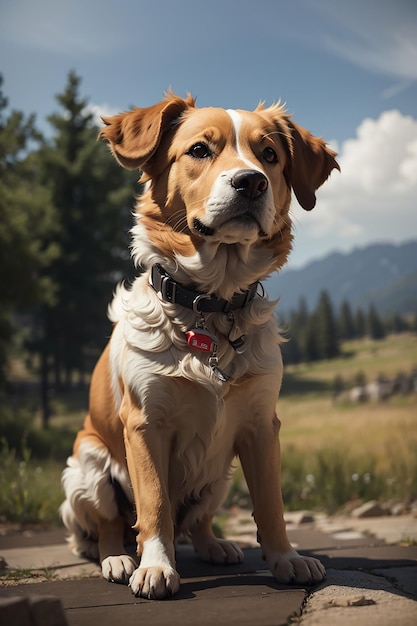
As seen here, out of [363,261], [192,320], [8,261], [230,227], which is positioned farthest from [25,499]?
[363,261]

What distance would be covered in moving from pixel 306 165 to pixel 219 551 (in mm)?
2053

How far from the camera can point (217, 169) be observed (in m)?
2.99

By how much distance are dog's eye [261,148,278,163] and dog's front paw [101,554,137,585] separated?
2032 mm

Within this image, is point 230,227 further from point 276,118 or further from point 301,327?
point 301,327

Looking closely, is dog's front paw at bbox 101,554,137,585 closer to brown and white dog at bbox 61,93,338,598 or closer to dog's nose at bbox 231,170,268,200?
brown and white dog at bbox 61,93,338,598

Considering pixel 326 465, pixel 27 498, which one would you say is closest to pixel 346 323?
pixel 326 465

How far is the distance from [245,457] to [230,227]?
3.61ft

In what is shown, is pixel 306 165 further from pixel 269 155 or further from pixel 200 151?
pixel 200 151

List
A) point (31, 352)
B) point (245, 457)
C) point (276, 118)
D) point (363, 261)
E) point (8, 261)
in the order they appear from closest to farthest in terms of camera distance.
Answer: point (245, 457), point (276, 118), point (8, 261), point (31, 352), point (363, 261)

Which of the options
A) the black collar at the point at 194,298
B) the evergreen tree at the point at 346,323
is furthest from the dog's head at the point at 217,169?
the evergreen tree at the point at 346,323

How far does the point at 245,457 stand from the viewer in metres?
3.21

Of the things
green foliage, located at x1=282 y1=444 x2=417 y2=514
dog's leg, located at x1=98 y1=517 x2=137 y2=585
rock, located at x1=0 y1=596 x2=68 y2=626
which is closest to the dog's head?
dog's leg, located at x1=98 y1=517 x2=137 y2=585

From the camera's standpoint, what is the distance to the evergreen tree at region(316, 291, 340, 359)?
20.4 metres

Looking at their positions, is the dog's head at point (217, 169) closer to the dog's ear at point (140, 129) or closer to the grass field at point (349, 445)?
the dog's ear at point (140, 129)
